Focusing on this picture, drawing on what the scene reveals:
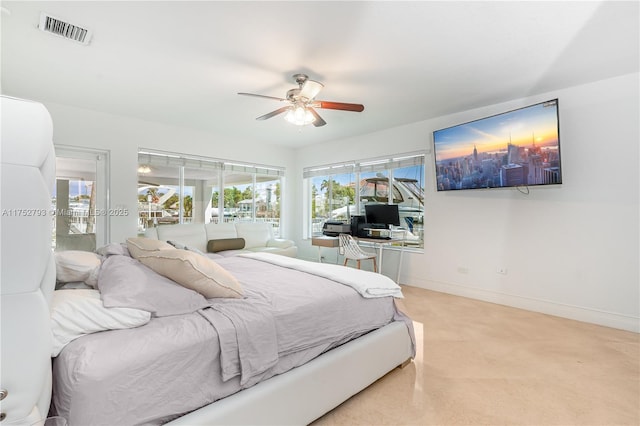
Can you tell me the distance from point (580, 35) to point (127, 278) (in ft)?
11.6

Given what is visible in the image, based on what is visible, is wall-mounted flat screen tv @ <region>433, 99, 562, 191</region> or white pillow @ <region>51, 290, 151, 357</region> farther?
wall-mounted flat screen tv @ <region>433, 99, 562, 191</region>

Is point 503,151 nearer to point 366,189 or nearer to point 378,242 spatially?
point 378,242

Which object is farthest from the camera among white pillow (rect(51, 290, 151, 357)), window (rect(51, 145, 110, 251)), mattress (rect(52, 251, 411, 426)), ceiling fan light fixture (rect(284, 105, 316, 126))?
window (rect(51, 145, 110, 251))

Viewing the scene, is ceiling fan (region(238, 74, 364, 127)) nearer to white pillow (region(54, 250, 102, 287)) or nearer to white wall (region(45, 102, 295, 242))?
white pillow (region(54, 250, 102, 287))

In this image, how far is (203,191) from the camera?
17.9ft

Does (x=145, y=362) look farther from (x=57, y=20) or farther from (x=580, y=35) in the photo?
(x=580, y=35)

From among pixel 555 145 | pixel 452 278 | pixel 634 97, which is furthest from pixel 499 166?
pixel 452 278

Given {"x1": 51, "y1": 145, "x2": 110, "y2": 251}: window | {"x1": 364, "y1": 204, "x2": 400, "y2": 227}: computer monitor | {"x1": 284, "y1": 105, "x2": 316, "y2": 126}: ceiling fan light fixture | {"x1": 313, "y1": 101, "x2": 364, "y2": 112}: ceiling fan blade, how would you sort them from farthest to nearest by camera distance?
{"x1": 364, "y1": 204, "x2": 400, "y2": 227}: computer monitor, {"x1": 51, "y1": 145, "x2": 110, "y2": 251}: window, {"x1": 284, "y1": 105, "x2": 316, "y2": 126}: ceiling fan light fixture, {"x1": 313, "y1": 101, "x2": 364, "y2": 112}: ceiling fan blade

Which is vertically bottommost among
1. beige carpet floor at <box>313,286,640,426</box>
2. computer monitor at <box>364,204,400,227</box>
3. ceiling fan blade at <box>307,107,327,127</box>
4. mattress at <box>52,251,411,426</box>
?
beige carpet floor at <box>313,286,640,426</box>

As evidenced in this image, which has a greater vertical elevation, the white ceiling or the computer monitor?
the white ceiling

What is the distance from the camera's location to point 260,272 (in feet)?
8.22

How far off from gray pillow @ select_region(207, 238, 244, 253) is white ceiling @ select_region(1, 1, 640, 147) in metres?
2.07

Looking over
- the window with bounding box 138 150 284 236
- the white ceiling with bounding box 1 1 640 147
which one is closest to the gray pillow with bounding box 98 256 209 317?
the white ceiling with bounding box 1 1 640 147

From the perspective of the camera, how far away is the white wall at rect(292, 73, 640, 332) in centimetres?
306
